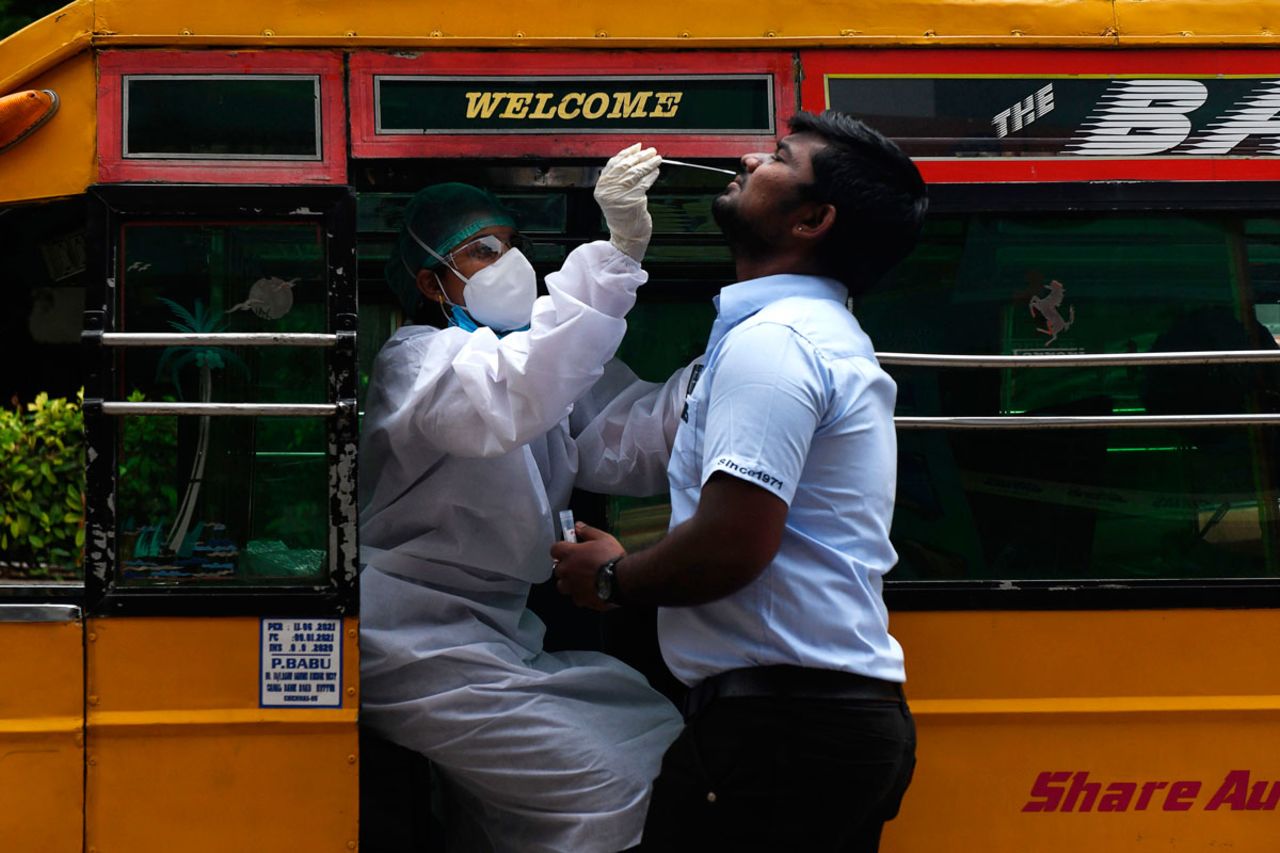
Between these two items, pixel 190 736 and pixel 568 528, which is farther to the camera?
pixel 190 736

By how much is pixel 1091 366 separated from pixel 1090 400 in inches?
3.4

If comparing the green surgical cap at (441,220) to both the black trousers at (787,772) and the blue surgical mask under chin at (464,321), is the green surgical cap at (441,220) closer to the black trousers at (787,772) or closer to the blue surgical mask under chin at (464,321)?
the blue surgical mask under chin at (464,321)

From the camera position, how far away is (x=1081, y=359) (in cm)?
311

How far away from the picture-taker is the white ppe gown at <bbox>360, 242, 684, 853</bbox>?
2.88 meters

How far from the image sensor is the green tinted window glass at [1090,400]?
317cm

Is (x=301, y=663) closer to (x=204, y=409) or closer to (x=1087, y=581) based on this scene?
(x=204, y=409)

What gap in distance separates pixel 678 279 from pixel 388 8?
1.24m

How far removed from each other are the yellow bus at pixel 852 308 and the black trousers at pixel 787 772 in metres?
0.94

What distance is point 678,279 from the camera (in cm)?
393

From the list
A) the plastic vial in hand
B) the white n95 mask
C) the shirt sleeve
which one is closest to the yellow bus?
the white n95 mask

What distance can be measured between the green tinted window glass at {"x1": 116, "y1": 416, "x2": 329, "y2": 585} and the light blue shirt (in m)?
1.05

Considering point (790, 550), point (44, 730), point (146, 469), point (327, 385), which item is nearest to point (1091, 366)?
point (790, 550)

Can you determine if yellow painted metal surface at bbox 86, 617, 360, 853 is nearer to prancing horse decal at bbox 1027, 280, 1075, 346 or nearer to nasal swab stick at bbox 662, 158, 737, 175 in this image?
nasal swab stick at bbox 662, 158, 737, 175

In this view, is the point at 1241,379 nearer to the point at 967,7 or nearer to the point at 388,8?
the point at 967,7
